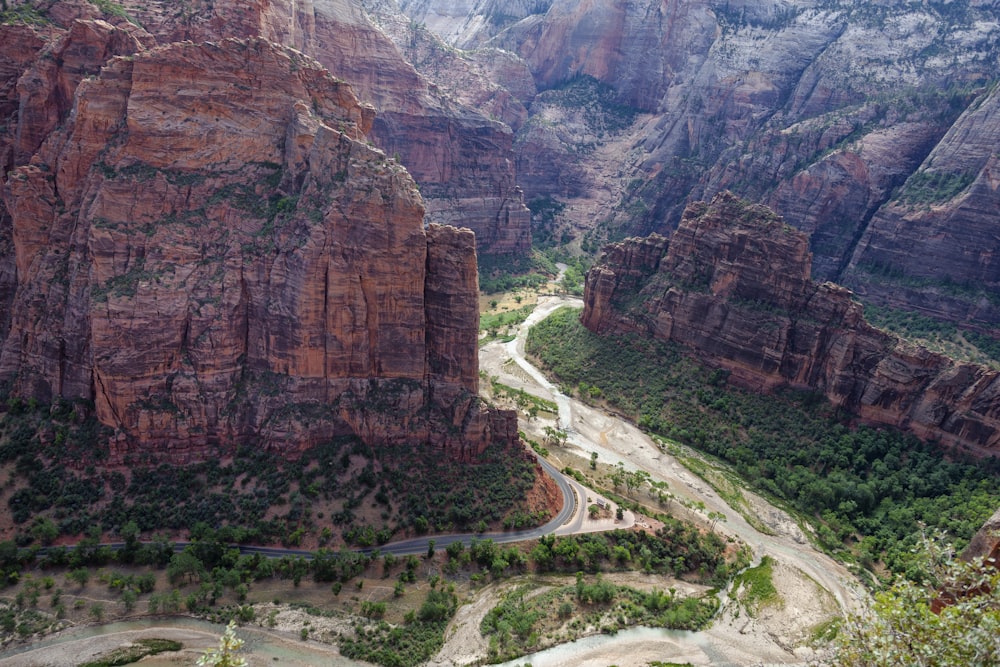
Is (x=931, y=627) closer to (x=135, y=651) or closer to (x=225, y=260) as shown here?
(x=135, y=651)

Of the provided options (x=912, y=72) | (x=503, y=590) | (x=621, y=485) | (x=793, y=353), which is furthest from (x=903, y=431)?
(x=912, y=72)

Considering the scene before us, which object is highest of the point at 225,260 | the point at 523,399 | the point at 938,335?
the point at 225,260

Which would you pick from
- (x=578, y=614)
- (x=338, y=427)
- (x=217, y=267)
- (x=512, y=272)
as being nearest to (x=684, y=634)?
(x=578, y=614)

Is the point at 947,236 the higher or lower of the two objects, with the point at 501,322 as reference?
higher

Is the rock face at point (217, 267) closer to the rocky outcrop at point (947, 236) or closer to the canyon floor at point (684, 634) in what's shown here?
the canyon floor at point (684, 634)

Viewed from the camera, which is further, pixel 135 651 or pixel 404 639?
pixel 404 639

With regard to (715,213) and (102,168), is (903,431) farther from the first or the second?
(102,168)
